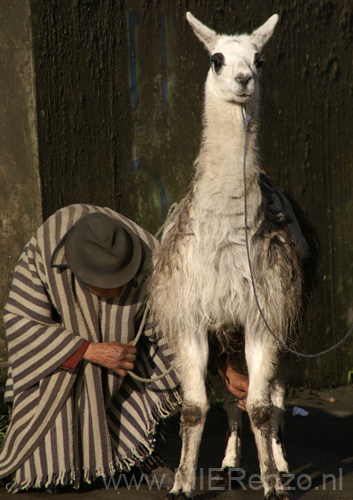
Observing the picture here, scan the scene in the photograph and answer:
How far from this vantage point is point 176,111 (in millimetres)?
5227

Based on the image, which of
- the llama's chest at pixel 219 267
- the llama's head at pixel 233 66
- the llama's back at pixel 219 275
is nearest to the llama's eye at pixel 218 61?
the llama's head at pixel 233 66

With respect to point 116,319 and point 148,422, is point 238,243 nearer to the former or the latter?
point 116,319

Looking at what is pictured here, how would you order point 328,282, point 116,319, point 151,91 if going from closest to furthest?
point 116,319, point 151,91, point 328,282

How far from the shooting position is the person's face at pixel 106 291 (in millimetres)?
3645

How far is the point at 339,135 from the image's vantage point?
6316 mm

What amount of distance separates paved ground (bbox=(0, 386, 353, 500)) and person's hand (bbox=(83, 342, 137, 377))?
24.1 inches

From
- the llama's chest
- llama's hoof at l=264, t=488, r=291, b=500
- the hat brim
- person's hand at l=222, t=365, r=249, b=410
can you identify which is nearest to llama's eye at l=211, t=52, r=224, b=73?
the llama's chest

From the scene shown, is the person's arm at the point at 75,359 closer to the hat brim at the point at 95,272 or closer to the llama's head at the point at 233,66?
the hat brim at the point at 95,272

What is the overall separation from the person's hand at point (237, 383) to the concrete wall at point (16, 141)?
4.81 ft

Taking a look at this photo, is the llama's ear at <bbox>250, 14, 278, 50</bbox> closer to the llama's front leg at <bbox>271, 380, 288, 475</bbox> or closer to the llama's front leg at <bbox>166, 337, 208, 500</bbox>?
the llama's front leg at <bbox>166, 337, 208, 500</bbox>

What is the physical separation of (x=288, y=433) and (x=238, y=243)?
2.07 metres

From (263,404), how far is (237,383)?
0.40 meters

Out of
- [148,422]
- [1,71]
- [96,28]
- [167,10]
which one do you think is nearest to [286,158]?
[167,10]

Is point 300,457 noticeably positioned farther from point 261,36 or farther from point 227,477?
point 261,36
